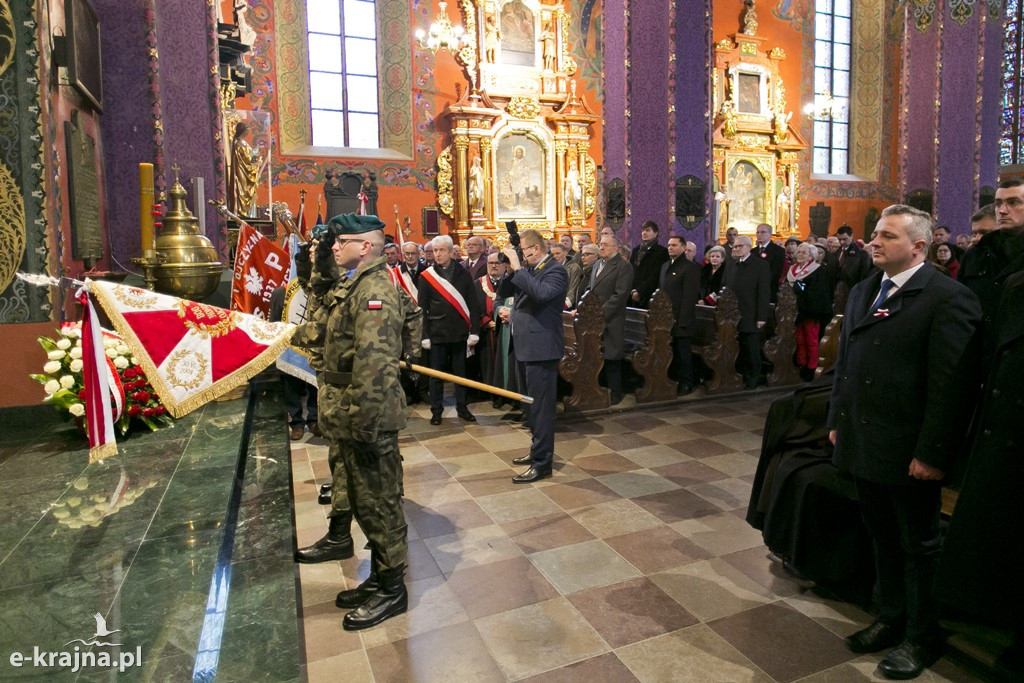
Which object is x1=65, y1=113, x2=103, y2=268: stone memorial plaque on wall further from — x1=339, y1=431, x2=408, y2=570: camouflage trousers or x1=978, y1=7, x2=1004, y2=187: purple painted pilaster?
x1=978, y1=7, x2=1004, y2=187: purple painted pilaster

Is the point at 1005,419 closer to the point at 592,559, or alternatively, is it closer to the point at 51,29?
the point at 592,559

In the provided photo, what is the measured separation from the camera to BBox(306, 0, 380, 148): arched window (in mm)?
13898

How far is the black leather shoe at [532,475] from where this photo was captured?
15.4ft

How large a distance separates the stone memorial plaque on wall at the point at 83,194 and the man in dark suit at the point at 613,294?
13.4 feet

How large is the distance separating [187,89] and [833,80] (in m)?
17.4

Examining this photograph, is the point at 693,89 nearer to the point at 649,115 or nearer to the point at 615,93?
the point at 649,115

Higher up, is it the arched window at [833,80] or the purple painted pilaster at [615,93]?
the arched window at [833,80]

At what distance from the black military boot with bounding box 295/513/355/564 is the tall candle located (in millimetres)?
2514

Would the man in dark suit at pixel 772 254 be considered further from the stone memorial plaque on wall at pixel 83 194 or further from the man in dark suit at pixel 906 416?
the stone memorial plaque on wall at pixel 83 194

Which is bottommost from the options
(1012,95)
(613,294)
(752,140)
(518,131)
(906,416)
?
(906,416)

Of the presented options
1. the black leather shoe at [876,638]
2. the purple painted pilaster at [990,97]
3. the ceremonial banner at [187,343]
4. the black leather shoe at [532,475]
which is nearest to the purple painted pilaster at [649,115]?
the black leather shoe at [532,475]

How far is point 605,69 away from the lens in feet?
29.8

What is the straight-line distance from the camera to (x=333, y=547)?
3.60 meters

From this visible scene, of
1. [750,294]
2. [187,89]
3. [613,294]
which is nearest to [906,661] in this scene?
[613,294]
